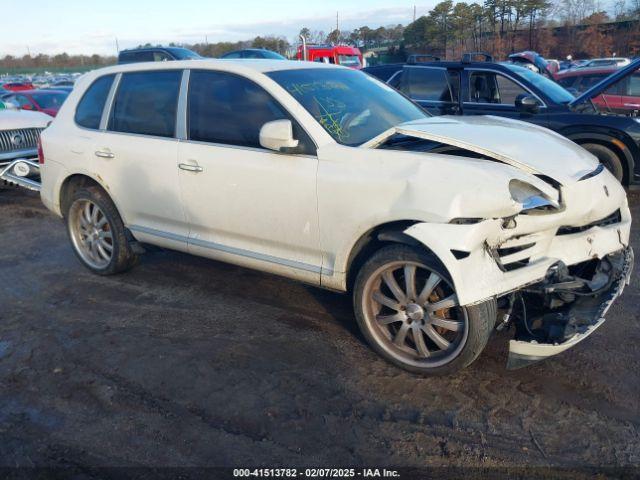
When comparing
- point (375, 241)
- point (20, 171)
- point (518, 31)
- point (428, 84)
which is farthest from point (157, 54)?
point (518, 31)

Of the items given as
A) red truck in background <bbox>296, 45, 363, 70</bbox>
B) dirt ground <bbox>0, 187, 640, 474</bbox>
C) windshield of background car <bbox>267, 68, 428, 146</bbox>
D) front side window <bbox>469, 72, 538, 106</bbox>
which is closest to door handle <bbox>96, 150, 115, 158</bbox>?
dirt ground <bbox>0, 187, 640, 474</bbox>

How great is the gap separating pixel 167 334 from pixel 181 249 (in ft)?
2.56

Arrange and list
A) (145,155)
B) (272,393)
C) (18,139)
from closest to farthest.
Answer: (272,393) → (145,155) → (18,139)

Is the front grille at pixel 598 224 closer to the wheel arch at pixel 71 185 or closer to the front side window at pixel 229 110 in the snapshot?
the front side window at pixel 229 110

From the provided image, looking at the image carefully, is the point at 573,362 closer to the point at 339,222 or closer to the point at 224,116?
the point at 339,222

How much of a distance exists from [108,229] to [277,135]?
7.83ft

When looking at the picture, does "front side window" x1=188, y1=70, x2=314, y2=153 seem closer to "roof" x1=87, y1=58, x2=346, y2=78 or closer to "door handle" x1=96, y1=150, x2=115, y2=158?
"roof" x1=87, y1=58, x2=346, y2=78

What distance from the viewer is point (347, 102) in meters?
4.18

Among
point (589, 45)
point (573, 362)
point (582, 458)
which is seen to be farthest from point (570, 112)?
point (589, 45)

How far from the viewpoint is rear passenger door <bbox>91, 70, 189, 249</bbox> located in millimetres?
4496

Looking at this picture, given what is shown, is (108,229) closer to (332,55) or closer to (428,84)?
(428,84)

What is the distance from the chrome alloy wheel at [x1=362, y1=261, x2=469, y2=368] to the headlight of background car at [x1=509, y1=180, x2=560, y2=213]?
2.00 feet

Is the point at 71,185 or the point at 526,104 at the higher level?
the point at 526,104

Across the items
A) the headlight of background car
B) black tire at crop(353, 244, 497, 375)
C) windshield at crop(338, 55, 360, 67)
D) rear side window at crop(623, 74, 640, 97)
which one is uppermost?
windshield at crop(338, 55, 360, 67)
